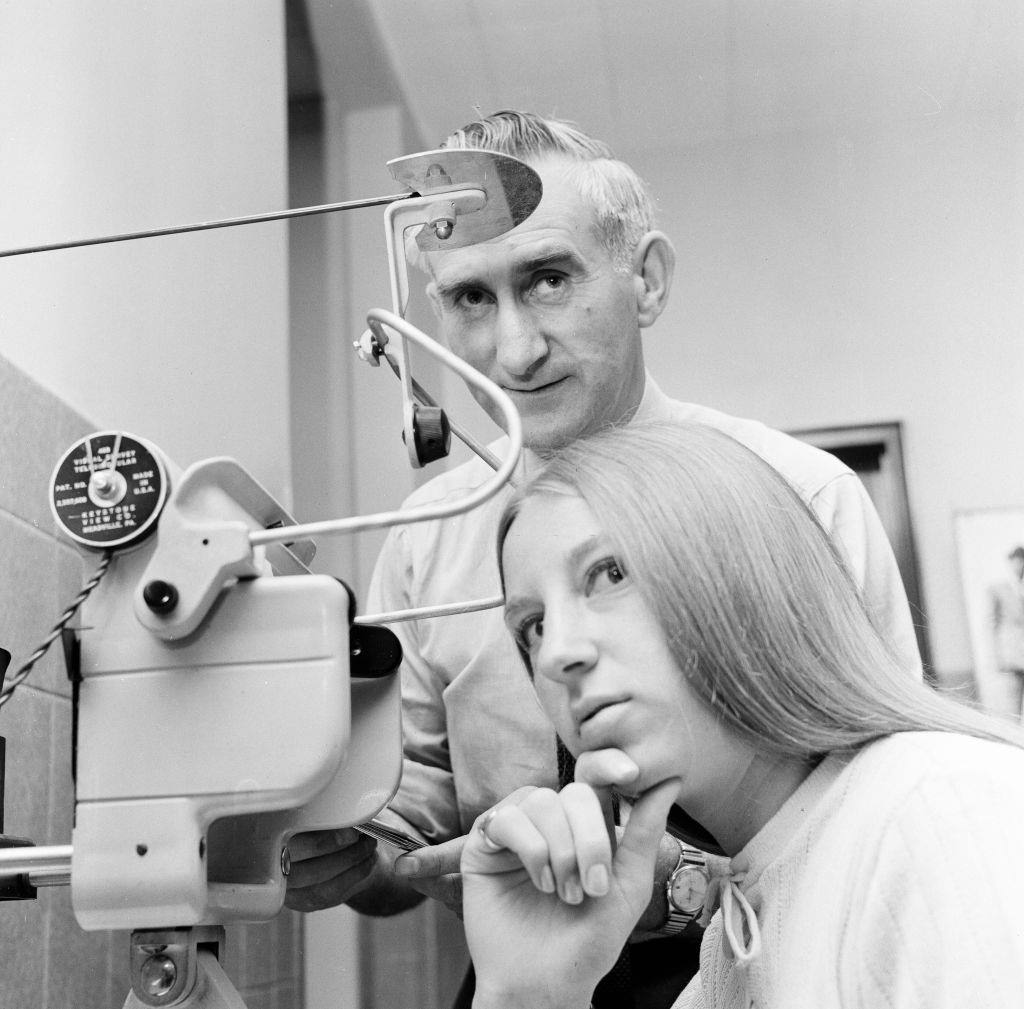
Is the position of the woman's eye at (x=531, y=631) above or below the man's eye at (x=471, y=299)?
below

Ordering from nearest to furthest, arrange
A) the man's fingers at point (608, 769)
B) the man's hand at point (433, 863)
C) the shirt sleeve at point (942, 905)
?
the shirt sleeve at point (942, 905) → the man's fingers at point (608, 769) → the man's hand at point (433, 863)

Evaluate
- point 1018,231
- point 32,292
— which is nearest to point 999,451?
point 1018,231

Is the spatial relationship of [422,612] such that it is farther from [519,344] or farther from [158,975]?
[519,344]

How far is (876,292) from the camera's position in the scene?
1.81 meters

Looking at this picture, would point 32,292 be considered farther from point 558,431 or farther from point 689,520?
point 689,520

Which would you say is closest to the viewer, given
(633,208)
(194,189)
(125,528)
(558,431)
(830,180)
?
(125,528)

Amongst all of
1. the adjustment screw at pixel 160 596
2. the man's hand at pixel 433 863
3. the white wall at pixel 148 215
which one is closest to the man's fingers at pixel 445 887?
the man's hand at pixel 433 863

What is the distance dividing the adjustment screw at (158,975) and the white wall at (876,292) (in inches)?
45.6

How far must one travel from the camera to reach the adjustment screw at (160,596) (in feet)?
2.39

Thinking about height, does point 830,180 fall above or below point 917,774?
above

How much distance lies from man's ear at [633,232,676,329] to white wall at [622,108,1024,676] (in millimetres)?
138

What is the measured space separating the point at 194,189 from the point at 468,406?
550 mm

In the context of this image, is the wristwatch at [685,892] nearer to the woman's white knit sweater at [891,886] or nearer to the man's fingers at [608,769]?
the woman's white knit sweater at [891,886]

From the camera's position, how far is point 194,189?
5.66 feet
